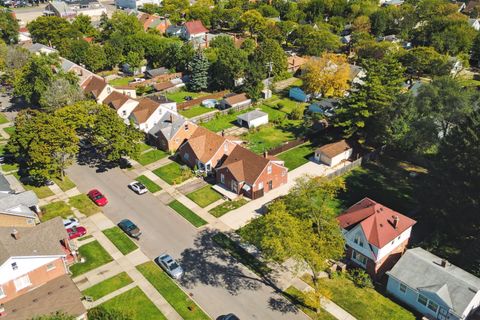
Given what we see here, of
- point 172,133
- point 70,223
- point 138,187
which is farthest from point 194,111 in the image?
point 70,223

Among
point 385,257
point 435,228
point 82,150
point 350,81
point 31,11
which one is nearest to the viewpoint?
point 385,257

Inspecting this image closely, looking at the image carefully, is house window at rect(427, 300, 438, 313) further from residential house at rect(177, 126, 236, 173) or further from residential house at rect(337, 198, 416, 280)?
residential house at rect(177, 126, 236, 173)

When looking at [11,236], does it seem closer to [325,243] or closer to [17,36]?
[325,243]

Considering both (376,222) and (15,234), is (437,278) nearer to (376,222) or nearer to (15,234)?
(376,222)

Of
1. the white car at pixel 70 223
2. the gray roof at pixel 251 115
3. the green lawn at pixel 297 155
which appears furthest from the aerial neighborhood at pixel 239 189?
the white car at pixel 70 223

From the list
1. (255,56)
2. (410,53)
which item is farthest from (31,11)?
(410,53)

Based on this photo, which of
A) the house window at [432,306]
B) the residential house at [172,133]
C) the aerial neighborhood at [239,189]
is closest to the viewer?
the house window at [432,306]

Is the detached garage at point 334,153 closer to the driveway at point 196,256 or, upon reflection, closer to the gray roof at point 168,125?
the gray roof at point 168,125
